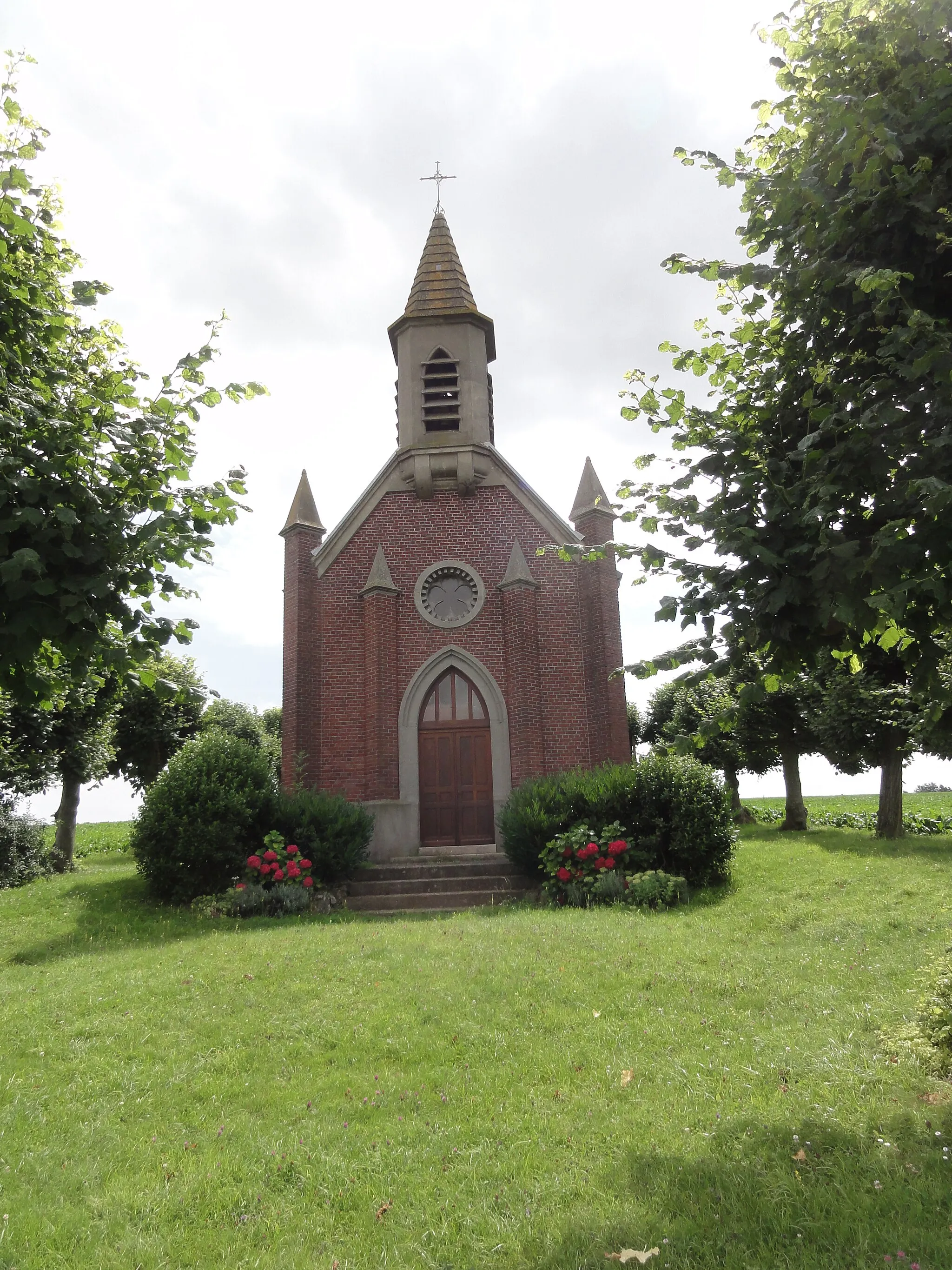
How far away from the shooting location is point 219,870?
14.2 metres

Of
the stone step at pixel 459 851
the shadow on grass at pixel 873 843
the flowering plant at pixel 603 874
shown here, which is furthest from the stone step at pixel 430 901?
the shadow on grass at pixel 873 843

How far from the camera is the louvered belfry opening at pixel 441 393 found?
1989cm

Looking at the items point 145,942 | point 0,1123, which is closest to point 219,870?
point 145,942

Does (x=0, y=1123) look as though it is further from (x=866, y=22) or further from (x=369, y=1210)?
(x=866, y=22)

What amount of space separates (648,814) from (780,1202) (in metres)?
10.4

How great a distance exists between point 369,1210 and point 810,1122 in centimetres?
243

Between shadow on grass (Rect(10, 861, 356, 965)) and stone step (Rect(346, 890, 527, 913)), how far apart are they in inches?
48.2

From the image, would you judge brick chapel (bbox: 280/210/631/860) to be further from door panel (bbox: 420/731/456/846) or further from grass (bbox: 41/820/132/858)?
grass (bbox: 41/820/132/858)

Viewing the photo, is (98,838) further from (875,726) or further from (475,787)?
(875,726)

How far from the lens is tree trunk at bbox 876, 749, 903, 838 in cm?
1720

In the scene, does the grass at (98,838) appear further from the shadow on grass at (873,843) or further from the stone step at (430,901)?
the shadow on grass at (873,843)

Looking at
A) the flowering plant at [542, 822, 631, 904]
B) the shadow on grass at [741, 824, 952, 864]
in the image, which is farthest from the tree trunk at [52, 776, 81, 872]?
the shadow on grass at [741, 824, 952, 864]

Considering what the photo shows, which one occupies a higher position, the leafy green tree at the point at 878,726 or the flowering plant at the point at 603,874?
the leafy green tree at the point at 878,726

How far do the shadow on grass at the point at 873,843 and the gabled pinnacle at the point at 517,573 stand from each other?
7.73 m
